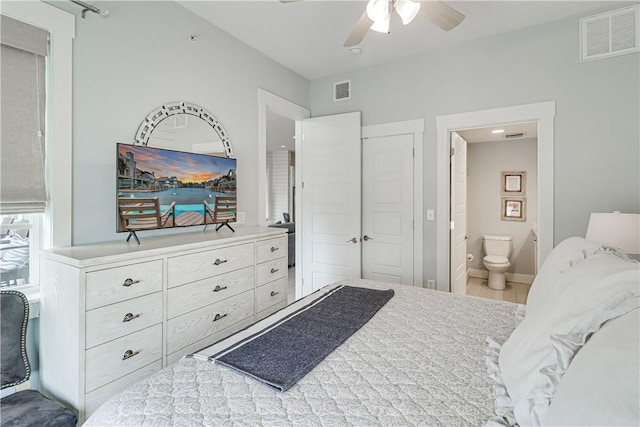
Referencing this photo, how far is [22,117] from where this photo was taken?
158 centimetres

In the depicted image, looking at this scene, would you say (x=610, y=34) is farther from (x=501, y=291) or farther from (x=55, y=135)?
(x=55, y=135)

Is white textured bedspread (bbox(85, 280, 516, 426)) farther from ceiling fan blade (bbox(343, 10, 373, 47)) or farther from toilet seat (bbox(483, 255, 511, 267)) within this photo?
toilet seat (bbox(483, 255, 511, 267))

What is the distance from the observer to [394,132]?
332 centimetres

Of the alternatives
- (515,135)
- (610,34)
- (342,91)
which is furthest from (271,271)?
(515,135)

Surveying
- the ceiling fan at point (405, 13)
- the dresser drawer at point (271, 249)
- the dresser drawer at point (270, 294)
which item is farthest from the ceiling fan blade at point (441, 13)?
the dresser drawer at point (270, 294)

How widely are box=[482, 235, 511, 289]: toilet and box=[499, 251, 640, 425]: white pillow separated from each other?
4029mm

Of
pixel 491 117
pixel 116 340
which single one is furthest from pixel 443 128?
pixel 116 340

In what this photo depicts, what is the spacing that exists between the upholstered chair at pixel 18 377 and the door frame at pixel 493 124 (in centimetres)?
292

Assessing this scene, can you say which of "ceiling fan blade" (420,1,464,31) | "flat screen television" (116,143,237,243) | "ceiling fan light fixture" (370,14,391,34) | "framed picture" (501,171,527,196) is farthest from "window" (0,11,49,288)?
"framed picture" (501,171,527,196)

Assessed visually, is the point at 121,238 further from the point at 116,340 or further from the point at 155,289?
the point at 116,340

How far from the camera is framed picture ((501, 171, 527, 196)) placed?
500 cm

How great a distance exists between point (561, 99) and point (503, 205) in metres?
2.90

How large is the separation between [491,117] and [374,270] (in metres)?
1.89

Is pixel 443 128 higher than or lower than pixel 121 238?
higher
